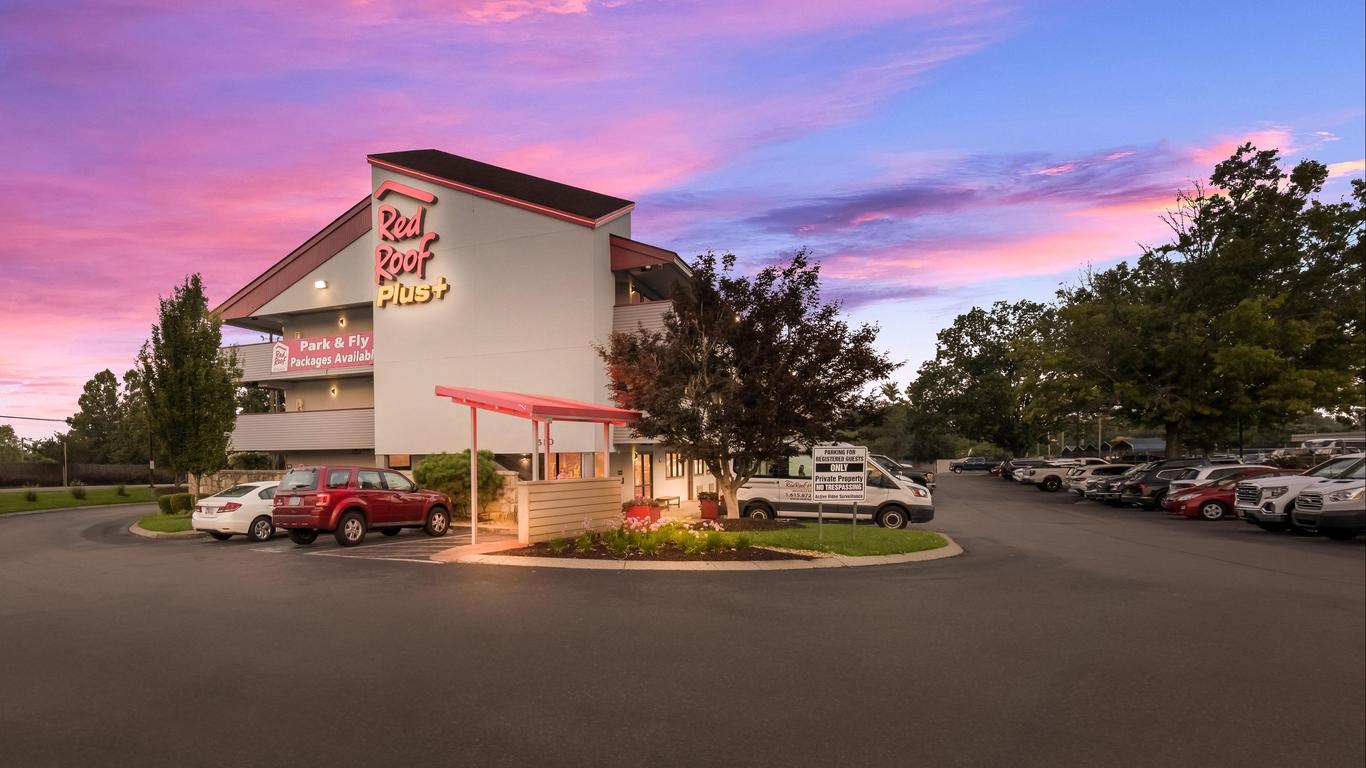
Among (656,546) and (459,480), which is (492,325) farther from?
(656,546)

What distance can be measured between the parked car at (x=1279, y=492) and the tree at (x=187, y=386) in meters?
29.9

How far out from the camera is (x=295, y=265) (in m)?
35.0

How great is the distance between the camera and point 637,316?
2859 cm

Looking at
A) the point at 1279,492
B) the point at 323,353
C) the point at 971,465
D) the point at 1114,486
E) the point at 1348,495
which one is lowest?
the point at 971,465

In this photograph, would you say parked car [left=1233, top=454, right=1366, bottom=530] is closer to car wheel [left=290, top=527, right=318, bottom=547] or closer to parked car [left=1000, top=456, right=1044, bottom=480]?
car wheel [left=290, top=527, right=318, bottom=547]

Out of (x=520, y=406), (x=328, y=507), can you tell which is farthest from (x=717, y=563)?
(x=328, y=507)

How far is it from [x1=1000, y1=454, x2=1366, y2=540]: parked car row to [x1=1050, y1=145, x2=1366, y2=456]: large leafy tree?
4.24 metres

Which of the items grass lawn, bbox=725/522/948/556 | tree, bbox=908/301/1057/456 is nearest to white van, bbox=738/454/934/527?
grass lawn, bbox=725/522/948/556

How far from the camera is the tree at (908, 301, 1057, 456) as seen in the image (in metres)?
74.2

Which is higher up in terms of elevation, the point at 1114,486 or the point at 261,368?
the point at 261,368

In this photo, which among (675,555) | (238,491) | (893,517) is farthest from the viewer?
(893,517)

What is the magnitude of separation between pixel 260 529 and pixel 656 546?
1099 cm

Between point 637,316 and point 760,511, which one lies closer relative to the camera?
point 760,511

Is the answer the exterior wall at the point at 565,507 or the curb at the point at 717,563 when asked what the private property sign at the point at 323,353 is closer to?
the exterior wall at the point at 565,507
